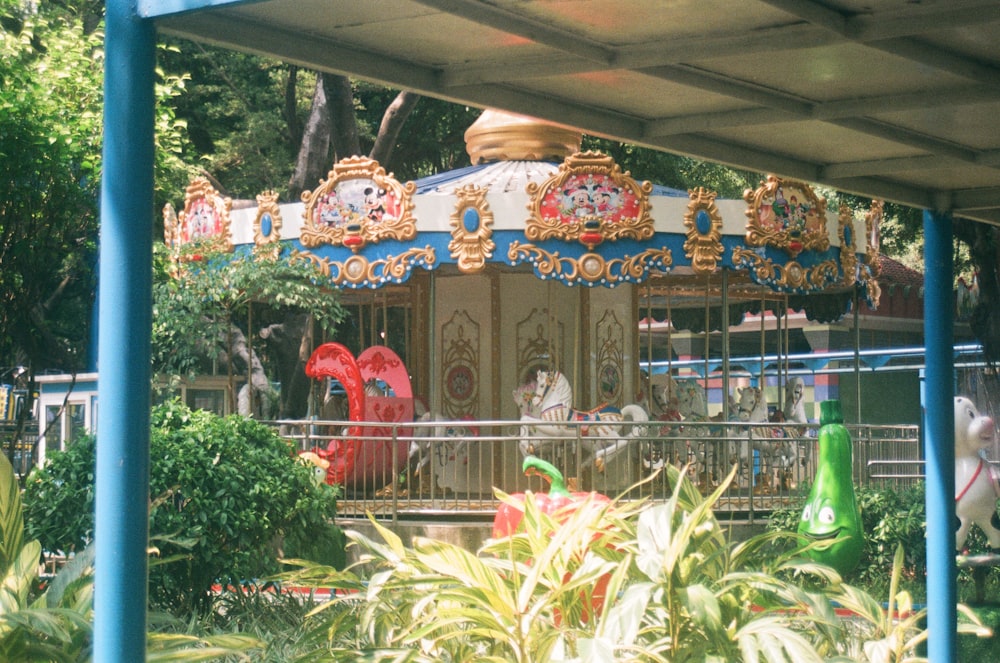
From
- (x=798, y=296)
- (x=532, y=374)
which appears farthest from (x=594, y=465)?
(x=798, y=296)

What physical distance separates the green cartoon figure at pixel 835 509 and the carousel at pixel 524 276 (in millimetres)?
Answer: 4496

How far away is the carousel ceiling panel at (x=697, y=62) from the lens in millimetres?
4160

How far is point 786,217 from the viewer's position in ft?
55.0

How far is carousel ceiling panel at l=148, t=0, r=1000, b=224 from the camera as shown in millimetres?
4160

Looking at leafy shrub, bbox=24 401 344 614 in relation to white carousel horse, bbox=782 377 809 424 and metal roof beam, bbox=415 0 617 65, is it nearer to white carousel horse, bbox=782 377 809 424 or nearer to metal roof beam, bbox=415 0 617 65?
metal roof beam, bbox=415 0 617 65

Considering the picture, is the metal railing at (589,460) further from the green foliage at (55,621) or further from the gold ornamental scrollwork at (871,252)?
the green foliage at (55,621)

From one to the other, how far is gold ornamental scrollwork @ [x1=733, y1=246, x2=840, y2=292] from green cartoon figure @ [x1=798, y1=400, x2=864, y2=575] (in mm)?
6793

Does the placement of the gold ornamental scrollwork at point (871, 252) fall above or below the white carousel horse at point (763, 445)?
above

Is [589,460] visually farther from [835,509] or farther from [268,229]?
[835,509]

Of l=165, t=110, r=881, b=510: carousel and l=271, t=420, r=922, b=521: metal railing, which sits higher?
l=165, t=110, r=881, b=510: carousel

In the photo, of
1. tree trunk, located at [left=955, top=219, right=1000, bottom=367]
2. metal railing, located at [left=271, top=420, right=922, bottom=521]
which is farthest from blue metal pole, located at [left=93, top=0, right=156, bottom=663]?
tree trunk, located at [left=955, top=219, right=1000, bottom=367]

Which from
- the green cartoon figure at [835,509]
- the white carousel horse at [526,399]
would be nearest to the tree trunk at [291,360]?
the white carousel horse at [526,399]

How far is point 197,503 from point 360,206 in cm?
771

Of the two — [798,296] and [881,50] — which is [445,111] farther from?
[881,50]
